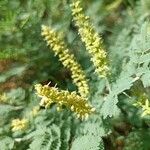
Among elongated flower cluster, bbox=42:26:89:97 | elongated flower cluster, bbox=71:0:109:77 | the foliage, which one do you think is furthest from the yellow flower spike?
elongated flower cluster, bbox=71:0:109:77

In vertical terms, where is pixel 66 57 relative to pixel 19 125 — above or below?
above

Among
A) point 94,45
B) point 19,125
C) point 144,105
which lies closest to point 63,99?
point 94,45

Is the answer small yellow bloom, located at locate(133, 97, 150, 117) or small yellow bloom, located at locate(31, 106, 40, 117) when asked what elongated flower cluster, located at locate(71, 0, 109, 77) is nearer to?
small yellow bloom, located at locate(133, 97, 150, 117)

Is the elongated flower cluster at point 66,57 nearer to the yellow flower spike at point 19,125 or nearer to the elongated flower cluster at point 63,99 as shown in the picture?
the elongated flower cluster at point 63,99

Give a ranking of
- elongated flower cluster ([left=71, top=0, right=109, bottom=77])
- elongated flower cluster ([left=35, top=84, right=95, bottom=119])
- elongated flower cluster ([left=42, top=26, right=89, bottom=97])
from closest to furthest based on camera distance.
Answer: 1. elongated flower cluster ([left=35, top=84, right=95, bottom=119])
2. elongated flower cluster ([left=71, top=0, right=109, bottom=77])
3. elongated flower cluster ([left=42, top=26, right=89, bottom=97])

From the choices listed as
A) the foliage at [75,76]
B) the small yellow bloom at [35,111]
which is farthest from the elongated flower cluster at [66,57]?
the small yellow bloom at [35,111]

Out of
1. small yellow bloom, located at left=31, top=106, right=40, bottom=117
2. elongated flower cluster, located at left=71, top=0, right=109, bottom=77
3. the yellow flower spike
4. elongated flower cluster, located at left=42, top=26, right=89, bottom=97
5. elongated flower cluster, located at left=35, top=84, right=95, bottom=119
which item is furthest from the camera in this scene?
small yellow bloom, located at left=31, top=106, right=40, bottom=117

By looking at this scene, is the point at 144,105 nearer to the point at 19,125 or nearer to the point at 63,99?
the point at 63,99

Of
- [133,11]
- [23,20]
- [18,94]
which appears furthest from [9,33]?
[133,11]
